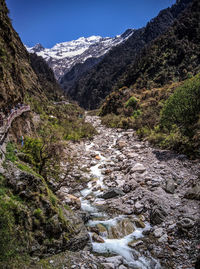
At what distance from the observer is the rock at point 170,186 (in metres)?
8.23

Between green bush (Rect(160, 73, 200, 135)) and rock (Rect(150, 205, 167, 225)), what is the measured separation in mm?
7328

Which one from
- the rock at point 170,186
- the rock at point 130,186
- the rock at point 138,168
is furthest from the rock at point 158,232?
the rock at point 138,168

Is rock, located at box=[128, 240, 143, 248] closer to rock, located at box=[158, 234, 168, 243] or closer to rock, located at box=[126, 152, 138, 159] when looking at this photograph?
rock, located at box=[158, 234, 168, 243]

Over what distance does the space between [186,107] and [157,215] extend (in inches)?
344

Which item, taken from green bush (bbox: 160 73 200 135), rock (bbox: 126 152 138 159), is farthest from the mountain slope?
green bush (bbox: 160 73 200 135)

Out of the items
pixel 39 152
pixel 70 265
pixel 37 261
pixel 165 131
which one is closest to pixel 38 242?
pixel 37 261

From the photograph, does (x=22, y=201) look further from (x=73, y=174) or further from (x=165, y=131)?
(x=165, y=131)

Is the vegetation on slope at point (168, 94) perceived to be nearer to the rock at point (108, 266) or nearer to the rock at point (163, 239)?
the rock at point (163, 239)

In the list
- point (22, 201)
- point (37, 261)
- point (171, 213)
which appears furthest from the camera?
point (171, 213)

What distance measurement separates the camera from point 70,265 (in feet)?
14.1

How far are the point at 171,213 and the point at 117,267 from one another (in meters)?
3.32

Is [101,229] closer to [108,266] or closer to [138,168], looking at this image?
[108,266]

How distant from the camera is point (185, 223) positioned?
236 inches

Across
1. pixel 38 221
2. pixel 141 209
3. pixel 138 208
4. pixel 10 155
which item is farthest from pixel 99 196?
pixel 10 155
